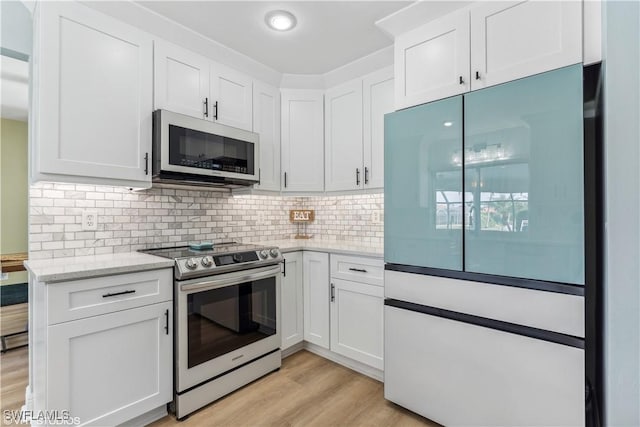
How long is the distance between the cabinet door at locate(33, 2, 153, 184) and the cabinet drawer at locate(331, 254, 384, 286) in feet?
4.95

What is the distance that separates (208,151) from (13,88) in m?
2.86

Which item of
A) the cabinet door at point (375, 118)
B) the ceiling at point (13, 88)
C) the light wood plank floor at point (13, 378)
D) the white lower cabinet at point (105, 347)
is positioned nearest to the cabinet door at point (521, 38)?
the cabinet door at point (375, 118)

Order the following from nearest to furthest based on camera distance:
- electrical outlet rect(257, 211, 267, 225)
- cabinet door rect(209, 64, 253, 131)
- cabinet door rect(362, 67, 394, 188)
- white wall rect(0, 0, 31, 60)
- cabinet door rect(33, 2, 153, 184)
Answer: cabinet door rect(33, 2, 153, 184)
white wall rect(0, 0, 31, 60)
cabinet door rect(209, 64, 253, 131)
cabinet door rect(362, 67, 394, 188)
electrical outlet rect(257, 211, 267, 225)

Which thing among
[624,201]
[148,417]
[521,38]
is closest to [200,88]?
[521,38]

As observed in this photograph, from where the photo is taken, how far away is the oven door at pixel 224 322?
1890 mm

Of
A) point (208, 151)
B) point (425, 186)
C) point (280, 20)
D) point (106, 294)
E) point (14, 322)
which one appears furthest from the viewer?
point (14, 322)

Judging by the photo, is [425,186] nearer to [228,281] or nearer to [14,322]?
[228,281]

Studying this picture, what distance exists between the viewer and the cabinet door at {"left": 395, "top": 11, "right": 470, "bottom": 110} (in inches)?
68.8

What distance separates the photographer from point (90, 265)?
1.68 m

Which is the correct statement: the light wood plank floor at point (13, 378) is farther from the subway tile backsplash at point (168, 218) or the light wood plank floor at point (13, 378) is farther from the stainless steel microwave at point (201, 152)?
the stainless steel microwave at point (201, 152)

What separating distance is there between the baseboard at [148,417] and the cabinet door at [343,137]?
80.2 inches

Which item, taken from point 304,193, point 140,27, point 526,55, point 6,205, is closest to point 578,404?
point 526,55

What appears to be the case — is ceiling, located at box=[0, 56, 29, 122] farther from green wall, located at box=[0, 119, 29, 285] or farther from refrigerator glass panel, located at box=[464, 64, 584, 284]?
refrigerator glass panel, located at box=[464, 64, 584, 284]

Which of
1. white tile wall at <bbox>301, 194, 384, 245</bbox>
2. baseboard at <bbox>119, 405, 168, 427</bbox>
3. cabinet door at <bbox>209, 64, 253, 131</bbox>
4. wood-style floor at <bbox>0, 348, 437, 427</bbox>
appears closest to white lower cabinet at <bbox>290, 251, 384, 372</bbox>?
wood-style floor at <bbox>0, 348, 437, 427</bbox>
